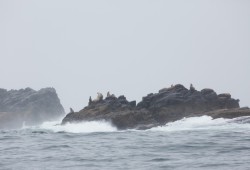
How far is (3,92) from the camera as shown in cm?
14150

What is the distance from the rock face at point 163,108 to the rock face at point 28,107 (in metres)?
65.9

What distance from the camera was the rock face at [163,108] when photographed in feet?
188

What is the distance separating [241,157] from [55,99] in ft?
409

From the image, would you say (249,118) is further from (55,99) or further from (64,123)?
(55,99)

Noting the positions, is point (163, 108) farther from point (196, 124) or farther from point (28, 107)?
point (28, 107)

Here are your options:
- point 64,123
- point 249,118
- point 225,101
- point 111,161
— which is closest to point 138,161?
point 111,161

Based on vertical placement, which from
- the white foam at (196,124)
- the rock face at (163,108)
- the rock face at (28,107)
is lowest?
the white foam at (196,124)

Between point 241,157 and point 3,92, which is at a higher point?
point 3,92

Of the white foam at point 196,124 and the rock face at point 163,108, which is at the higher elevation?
the rock face at point 163,108

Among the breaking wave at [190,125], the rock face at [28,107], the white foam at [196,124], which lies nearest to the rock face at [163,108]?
the breaking wave at [190,125]

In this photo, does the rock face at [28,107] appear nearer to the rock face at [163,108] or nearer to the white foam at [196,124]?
the rock face at [163,108]

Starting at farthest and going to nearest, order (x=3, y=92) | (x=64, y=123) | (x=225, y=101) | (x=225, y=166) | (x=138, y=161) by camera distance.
Result: (x=3, y=92), (x=64, y=123), (x=225, y=101), (x=138, y=161), (x=225, y=166)

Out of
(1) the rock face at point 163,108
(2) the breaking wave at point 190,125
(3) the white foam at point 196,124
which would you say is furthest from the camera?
(1) the rock face at point 163,108

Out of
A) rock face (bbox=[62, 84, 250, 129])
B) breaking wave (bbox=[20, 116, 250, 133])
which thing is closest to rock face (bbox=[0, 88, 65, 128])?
rock face (bbox=[62, 84, 250, 129])
